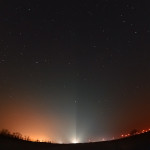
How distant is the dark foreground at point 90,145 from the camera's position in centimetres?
1812

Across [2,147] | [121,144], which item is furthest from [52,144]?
[121,144]

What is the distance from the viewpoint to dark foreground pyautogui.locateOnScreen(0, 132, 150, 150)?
59.5 ft

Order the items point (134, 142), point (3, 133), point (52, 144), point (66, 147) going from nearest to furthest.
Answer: point (134, 142) < point (66, 147) < point (52, 144) < point (3, 133)

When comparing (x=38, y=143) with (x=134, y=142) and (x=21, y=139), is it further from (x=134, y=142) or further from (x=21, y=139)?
(x=134, y=142)

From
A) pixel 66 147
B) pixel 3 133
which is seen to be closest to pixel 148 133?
pixel 66 147

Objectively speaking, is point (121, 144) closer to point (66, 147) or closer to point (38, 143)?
point (66, 147)

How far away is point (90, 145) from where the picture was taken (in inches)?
787

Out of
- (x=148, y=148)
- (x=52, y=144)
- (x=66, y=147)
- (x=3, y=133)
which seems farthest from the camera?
(x=3, y=133)

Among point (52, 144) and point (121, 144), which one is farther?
point (52, 144)

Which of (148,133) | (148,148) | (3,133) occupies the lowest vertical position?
(148,148)

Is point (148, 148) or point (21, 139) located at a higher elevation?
point (21, 139)

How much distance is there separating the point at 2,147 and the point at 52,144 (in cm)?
320

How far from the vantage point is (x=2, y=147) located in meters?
20.5

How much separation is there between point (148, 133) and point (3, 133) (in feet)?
34.0
